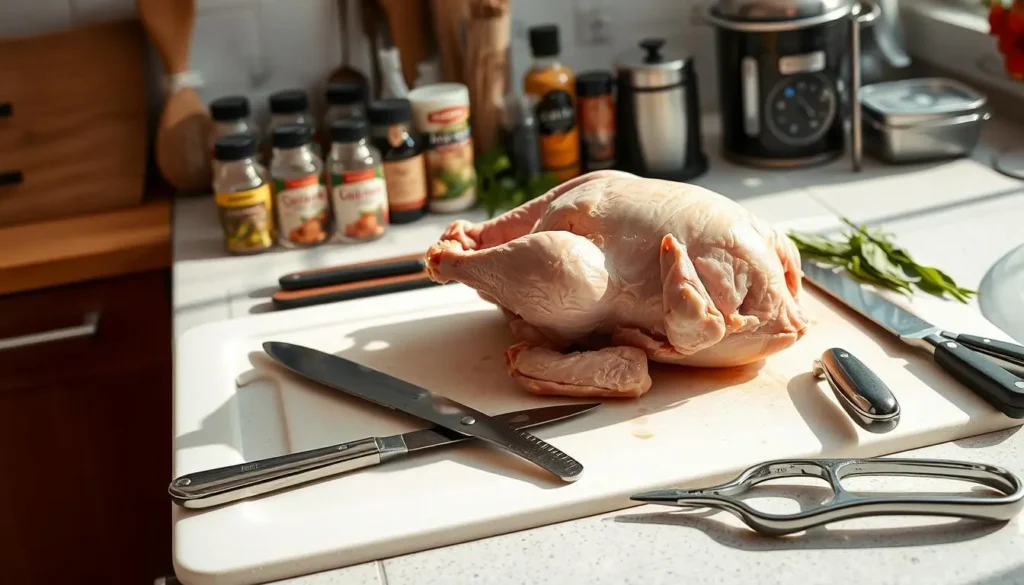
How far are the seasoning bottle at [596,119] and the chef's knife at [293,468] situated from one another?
2.57 feet

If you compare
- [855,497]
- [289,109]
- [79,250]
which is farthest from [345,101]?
[855,497]

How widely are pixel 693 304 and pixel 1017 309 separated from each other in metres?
0.42

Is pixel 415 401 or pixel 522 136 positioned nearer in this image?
pixel 415 401

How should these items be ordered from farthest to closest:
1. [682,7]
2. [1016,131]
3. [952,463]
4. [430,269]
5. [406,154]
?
[682,7]
[1016,131]
[406,154]
[430,269]
[952,463]

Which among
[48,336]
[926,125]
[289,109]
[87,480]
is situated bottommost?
[87,480]

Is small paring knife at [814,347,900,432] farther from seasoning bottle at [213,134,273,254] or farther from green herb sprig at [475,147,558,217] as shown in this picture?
seasoning bottle at [213,134,273,254]

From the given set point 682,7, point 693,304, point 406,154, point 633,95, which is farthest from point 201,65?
point 693,304

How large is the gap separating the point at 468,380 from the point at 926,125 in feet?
2.92

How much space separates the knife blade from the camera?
95cm

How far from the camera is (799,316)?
3.49ft

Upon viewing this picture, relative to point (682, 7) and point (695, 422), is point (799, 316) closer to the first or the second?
point (695, 422)

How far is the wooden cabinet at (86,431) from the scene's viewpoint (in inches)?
60.9

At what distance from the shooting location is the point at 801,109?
167cm

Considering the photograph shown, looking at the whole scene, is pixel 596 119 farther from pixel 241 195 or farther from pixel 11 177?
pixel 11 177
